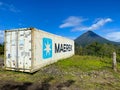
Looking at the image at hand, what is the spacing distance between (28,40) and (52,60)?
369 cm

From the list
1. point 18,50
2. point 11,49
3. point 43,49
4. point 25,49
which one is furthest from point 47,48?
point 11,49

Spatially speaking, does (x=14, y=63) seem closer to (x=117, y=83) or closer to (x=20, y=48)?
(x=20, y=48)

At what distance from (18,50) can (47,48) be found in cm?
231

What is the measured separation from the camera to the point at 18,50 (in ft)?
28.1

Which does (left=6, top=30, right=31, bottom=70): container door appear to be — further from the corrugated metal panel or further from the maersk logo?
the maersk logo

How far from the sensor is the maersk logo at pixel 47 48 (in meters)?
9.51

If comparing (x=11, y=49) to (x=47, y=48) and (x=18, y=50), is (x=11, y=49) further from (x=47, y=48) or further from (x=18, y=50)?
(x=47, y=48)

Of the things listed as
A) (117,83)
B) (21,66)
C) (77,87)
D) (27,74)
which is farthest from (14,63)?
(117,83)

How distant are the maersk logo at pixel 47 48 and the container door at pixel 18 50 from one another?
1556 mm

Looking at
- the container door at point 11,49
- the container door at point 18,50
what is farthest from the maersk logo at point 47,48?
the container door at point 11,49

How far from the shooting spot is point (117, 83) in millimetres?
6871

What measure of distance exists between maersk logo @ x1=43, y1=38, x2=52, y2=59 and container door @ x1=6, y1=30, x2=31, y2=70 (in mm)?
1556

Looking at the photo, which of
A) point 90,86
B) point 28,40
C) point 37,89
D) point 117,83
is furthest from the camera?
point 28,40

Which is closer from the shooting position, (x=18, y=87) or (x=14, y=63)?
(x=18, y=87)
